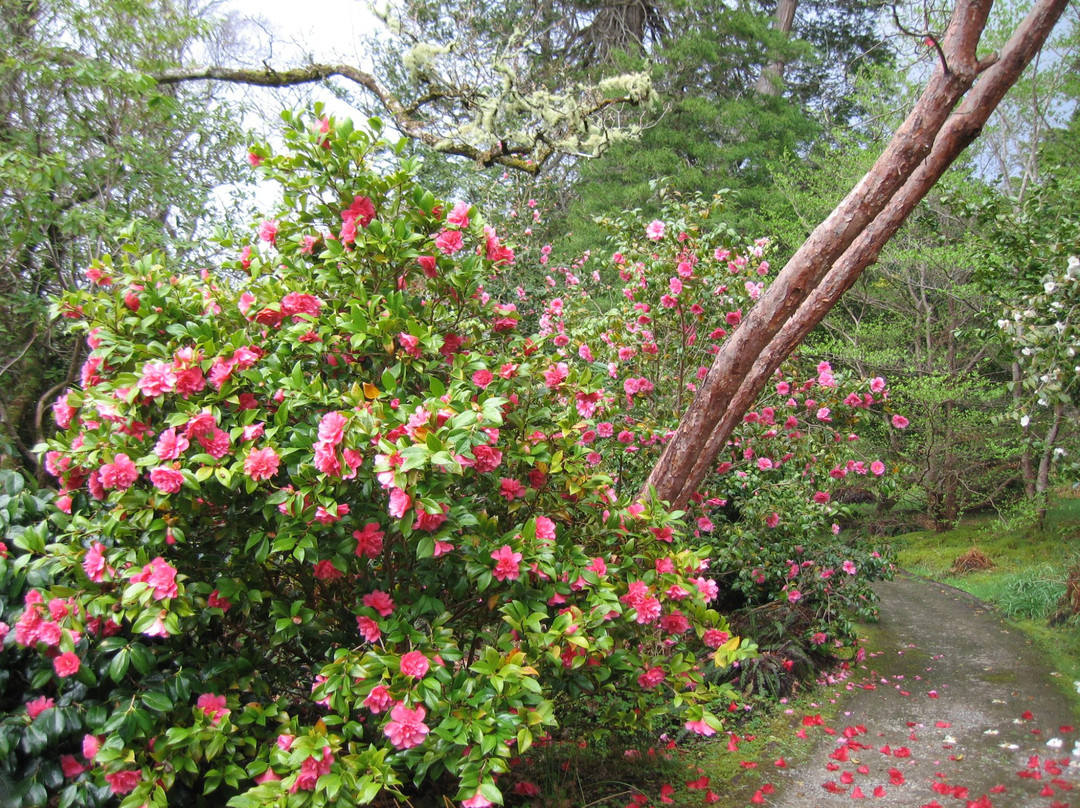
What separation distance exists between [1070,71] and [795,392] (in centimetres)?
713

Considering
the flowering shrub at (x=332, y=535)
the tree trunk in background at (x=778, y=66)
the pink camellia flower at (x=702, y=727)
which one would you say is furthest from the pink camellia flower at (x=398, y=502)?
the tree trunk in background at (x=778, y=66)

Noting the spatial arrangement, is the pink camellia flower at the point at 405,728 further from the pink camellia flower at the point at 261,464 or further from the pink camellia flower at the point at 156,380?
the pink camellia flower at the point at 156,380

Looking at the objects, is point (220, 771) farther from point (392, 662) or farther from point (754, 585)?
point (754, 585)

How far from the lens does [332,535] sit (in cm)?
224

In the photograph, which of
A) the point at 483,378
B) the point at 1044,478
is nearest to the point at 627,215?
the point at 483,378

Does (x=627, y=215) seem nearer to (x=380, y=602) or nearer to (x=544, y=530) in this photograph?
(x=544, y=530)

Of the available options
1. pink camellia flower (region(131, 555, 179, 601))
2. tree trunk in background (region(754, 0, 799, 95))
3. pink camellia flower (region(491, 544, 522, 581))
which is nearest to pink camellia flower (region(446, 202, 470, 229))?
pink camellia flower (region(491, 544, 522, 581))

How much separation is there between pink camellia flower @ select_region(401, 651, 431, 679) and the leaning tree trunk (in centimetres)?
118

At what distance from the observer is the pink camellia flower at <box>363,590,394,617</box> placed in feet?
7.33

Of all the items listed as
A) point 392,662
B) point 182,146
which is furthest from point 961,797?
point 182,146

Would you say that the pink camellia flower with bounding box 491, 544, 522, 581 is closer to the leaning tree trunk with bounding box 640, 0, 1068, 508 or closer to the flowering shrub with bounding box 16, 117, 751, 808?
the flowering shrub with bounding box 16, 117, 751, 808

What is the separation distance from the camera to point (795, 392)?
4527 millimetres

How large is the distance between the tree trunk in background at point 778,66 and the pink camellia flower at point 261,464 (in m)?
10.9

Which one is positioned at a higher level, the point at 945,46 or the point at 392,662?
the point at 945,46
